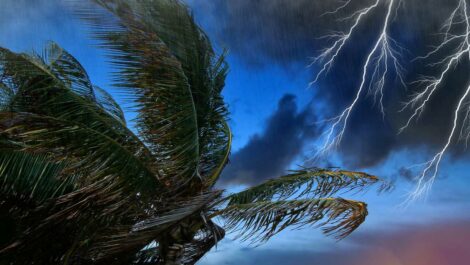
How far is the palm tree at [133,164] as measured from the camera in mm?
7594

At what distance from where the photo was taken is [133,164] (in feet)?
26.3

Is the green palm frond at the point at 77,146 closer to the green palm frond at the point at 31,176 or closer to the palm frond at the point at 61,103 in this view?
the green palm frond at the point at 31,176

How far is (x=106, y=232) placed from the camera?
27.2 ft

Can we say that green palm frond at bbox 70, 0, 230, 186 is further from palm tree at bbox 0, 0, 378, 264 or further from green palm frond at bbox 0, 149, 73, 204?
green palm frond at bbox 0, 149, 73, 204

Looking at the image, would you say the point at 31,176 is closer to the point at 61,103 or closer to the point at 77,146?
the point at 77,146

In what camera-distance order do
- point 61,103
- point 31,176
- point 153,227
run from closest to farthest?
point 153,227 < point 31,176 < point 61,103

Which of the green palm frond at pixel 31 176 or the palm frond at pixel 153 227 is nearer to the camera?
the palm frond at pixel 153 227

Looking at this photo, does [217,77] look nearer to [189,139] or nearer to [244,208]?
[189,139]

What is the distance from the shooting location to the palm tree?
24.9ft

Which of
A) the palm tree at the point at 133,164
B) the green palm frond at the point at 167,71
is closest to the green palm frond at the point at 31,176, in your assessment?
the palm tree at the point at 133,164

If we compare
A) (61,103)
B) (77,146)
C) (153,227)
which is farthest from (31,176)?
(153,227)

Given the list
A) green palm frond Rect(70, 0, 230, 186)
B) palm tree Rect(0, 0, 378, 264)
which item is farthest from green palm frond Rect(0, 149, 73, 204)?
green palm frond Rect(70, 0, 230, 186)

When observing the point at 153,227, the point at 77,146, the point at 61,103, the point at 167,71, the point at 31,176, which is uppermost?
the point at 167,71

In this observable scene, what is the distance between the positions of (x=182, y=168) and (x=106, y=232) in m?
1.52
